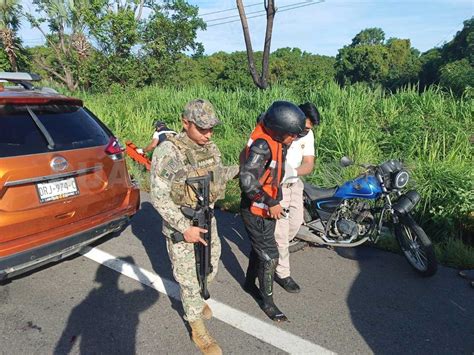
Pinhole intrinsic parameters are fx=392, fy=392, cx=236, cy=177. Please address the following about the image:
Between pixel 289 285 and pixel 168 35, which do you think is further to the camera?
pixel 168 35

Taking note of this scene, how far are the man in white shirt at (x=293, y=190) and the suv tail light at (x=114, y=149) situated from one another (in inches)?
65.5

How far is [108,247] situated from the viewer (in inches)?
171

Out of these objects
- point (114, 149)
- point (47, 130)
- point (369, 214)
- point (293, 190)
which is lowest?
point (369, 214)

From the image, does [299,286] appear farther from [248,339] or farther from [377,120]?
[377,120]

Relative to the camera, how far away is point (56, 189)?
3.16m

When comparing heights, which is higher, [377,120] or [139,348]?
[377,120]

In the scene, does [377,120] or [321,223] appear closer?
[321,223]

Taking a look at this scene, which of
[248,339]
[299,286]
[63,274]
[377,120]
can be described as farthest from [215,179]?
[377,120]

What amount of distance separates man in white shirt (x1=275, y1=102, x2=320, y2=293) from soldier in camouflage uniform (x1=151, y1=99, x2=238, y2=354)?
950 millimetres

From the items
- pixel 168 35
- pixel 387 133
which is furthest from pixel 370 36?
pixel 387 133

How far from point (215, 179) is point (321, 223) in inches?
75.9

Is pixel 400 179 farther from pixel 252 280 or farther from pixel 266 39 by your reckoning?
pixel 266 39

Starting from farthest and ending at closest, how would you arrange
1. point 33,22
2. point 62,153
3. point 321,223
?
1. point 33,22
2. point 321,223
3. point 62,153

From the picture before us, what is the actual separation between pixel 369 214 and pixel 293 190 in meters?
0.88
